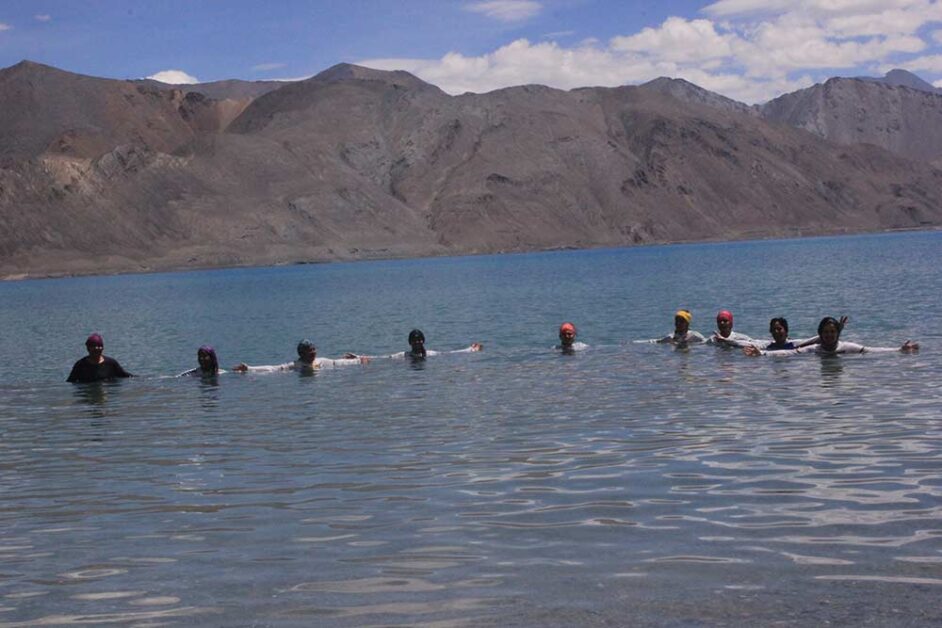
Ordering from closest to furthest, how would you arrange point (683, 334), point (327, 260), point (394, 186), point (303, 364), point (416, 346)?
1. point (303, 364)
2. point (683, 334)
3. point (416, 346)
4. point (327, 260)
5. point (394, 186)

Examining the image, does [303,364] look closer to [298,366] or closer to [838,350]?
[298,366]

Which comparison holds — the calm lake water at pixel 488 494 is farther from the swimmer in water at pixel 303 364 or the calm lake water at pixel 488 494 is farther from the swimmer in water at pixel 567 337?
the swimmer in water at pixel 567 337

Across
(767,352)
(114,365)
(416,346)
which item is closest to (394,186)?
(416,346)

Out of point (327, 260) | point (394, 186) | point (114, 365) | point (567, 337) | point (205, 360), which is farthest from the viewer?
point (394, 186)

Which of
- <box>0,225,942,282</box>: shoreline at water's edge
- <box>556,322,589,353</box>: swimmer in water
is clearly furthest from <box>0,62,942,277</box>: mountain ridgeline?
<box>556,322,589,353</box>: swimmer in water

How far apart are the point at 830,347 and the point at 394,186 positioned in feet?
506

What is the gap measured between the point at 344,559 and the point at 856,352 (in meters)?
13.3

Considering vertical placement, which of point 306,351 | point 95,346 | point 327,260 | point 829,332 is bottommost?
point 306,351

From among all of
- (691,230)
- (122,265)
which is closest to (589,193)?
(691,230)

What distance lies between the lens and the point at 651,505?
895cm

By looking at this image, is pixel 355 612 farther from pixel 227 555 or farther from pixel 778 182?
pixel 778 182

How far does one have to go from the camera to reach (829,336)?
19.0 meters

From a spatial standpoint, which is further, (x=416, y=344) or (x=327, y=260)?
(x=327, y=260)

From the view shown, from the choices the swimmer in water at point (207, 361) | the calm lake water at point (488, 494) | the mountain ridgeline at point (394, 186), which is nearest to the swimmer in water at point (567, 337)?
the calm lake water at point (488, 494)
